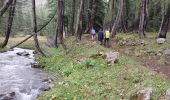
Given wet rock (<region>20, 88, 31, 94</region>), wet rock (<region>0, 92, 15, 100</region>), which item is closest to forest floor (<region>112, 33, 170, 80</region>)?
A: wet rock (<region>20, 88, 31, 94</region>)

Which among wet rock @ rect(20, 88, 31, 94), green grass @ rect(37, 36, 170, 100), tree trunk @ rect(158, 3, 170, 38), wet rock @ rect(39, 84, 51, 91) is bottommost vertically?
wet rock @ rect(20, 88, 31, 94)

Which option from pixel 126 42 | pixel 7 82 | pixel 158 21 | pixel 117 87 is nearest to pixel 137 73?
pixel 117 87

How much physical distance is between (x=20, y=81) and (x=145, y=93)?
30.4ft

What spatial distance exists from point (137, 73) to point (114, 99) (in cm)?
349

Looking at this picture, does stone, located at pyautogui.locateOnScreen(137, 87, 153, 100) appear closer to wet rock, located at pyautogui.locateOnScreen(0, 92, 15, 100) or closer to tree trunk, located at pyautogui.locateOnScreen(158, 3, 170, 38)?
wet rock, located at pyautogui.locateOnScreen(0, 92, 15, 100)

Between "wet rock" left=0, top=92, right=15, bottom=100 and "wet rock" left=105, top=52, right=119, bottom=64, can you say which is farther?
"wet rock" left=105, top=52, right=119, bottom=64

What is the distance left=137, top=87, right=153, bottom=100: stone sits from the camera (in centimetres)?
1267

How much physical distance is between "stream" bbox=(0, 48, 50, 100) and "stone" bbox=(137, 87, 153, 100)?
228 inches

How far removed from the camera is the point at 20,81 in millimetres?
19969

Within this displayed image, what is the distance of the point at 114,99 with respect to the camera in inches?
550

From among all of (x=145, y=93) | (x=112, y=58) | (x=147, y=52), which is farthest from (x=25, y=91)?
(x=147, y=52)

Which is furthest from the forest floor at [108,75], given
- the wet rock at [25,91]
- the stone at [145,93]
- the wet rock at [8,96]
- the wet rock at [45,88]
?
the wet rock at [8,96]

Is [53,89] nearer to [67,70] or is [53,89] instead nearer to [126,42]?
[67,70]

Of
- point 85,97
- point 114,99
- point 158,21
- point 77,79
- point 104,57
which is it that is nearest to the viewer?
point 114,99
